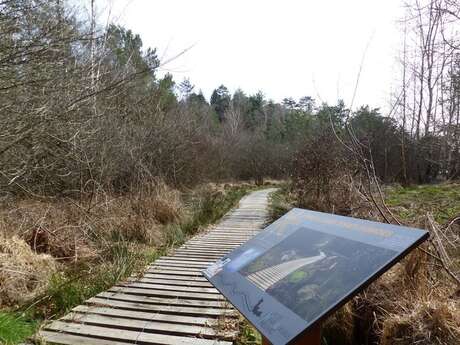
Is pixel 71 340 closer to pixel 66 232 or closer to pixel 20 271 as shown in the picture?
pixel 20 271

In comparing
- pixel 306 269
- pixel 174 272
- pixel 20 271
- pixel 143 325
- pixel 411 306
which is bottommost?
pixel 174 272

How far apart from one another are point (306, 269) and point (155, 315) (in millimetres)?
2163

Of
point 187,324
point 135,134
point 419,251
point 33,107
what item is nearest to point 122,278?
point 187,324

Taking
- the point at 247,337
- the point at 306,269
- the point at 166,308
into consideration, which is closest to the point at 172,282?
the point at 166,308

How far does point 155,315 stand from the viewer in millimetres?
3914

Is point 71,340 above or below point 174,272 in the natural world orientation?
above

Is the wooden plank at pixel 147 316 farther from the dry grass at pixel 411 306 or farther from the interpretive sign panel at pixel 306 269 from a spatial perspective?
the dry grass at pixel 411 306

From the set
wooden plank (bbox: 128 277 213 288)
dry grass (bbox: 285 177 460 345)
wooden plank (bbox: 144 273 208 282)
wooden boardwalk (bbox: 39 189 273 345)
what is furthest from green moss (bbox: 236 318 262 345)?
wooden plank (bbox: 144 273 208 282)

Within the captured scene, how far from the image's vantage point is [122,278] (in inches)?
203

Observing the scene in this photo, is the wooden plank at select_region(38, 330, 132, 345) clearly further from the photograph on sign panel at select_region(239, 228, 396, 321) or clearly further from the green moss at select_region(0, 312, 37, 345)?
the photograph on sign panel at select_region(239, 228, 396, 321)

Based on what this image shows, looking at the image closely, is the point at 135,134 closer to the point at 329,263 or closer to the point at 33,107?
the point at 33,107

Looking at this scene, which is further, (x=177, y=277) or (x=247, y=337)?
(x=177, y=277)

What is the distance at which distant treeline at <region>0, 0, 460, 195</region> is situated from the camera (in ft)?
15.5

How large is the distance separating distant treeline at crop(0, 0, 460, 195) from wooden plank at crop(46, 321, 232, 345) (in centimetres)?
247
